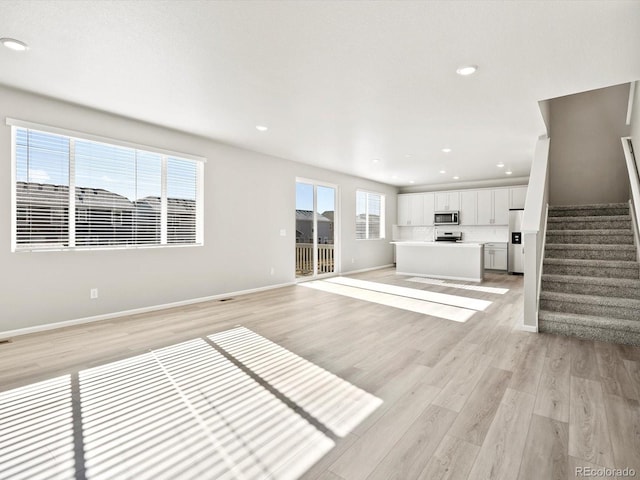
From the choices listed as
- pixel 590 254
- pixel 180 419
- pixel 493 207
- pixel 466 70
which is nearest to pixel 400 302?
pixel 590 254

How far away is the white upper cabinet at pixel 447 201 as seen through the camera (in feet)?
31.9

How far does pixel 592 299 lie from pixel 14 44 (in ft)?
19.6

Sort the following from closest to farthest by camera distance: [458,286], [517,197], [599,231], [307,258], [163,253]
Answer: [599,231] < [163,253] < [458,286] < [307,258] < [517,197]

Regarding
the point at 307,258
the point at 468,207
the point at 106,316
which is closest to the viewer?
the point at 106,316

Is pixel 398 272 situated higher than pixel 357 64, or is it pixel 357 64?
pixel 357 64

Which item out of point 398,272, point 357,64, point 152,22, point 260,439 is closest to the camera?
point 260,439

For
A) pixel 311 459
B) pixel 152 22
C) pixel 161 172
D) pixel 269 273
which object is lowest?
pixel 311 459

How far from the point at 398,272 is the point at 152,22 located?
23.8ft

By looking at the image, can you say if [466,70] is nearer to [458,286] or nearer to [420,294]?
[420,294]

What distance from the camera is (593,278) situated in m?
4.00

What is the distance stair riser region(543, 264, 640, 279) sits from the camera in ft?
13.2

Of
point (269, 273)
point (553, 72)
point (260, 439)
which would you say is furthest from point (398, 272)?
point (260, 439)

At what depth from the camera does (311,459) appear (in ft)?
5.54

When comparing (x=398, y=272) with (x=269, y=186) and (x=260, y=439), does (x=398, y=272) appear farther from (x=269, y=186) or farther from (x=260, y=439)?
(x=260, y=439)
